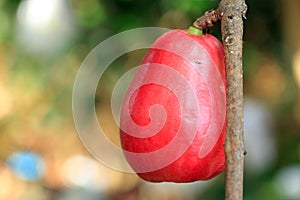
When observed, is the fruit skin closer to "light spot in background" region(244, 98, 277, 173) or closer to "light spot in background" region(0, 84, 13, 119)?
"light spot in background" region(244, 98, 277, 173)

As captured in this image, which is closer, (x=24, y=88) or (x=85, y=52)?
(x=85, y=52)

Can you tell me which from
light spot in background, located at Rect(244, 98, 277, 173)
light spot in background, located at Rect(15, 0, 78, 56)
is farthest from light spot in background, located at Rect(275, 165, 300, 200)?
light spot in background, located at Rect(15, 0, 78, 56)

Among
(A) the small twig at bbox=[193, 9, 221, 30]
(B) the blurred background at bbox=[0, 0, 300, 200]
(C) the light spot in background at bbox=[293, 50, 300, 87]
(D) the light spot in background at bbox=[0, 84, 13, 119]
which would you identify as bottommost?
(A) the small twig at bbox=[193, 9, 221, 30]

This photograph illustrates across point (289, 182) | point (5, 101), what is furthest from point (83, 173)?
point (289, 182)

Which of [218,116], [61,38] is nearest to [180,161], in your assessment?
[218,116]

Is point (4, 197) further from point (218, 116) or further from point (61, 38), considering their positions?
point (218, 116)

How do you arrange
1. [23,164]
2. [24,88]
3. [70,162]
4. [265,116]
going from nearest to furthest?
[265,116] < [24,88] < [23,164] < [70,162]

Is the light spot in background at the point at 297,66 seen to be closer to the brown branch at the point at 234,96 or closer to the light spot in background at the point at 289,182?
the light spot in background at the point at 289,182

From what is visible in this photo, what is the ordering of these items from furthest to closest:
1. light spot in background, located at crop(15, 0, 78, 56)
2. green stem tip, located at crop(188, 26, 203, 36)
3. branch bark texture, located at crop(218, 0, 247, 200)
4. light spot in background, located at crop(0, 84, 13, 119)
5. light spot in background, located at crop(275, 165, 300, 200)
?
light spot in background, located at crop(0, 84, 13, 119) < light spot in background, located at crop(15, 0, 78, 56) < light spot in background, located at crop(275, 165, 300, 200) < green stem tip, located at crop(188, 26, 203, 36) < branch bark texture, located at crop(218, 0, 247, 200)
